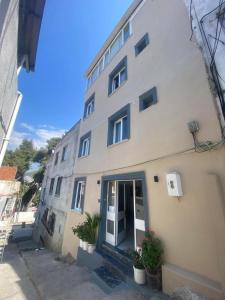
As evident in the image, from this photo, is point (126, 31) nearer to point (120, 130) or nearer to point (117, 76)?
point (117, 76)

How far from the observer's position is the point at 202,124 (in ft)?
13.2

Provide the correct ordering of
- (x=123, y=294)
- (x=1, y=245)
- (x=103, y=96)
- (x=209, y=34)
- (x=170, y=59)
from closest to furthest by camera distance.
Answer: (x=123, y=294) → (x=209, y=34) → (x=170, y=59) → (x=103, y=96) → (x=1, y=245)

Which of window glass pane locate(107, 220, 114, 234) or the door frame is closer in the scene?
the door frame

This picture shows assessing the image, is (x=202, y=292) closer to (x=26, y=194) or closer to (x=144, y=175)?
(x=144, y=175)

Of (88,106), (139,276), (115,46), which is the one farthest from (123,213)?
(115,46)

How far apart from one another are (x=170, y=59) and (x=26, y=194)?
40.6 meters

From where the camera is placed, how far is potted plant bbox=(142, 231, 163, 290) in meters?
3.97

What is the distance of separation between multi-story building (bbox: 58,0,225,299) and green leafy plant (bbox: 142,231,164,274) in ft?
0.65

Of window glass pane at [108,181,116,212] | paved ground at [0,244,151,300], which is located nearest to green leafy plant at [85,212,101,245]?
window glass pane at [108,181,116,212]

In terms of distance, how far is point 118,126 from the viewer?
8.12 m

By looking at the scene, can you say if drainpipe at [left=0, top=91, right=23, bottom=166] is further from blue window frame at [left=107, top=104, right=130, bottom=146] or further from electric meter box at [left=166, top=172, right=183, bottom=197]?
electric meter box at [left=166, top=172, right=183, bottom=197]

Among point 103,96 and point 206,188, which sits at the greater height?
point 103,96

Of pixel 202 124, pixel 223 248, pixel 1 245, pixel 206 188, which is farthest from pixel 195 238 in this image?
pixel 1 245

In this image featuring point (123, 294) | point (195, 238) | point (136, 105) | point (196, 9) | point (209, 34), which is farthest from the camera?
point (136, 105)
